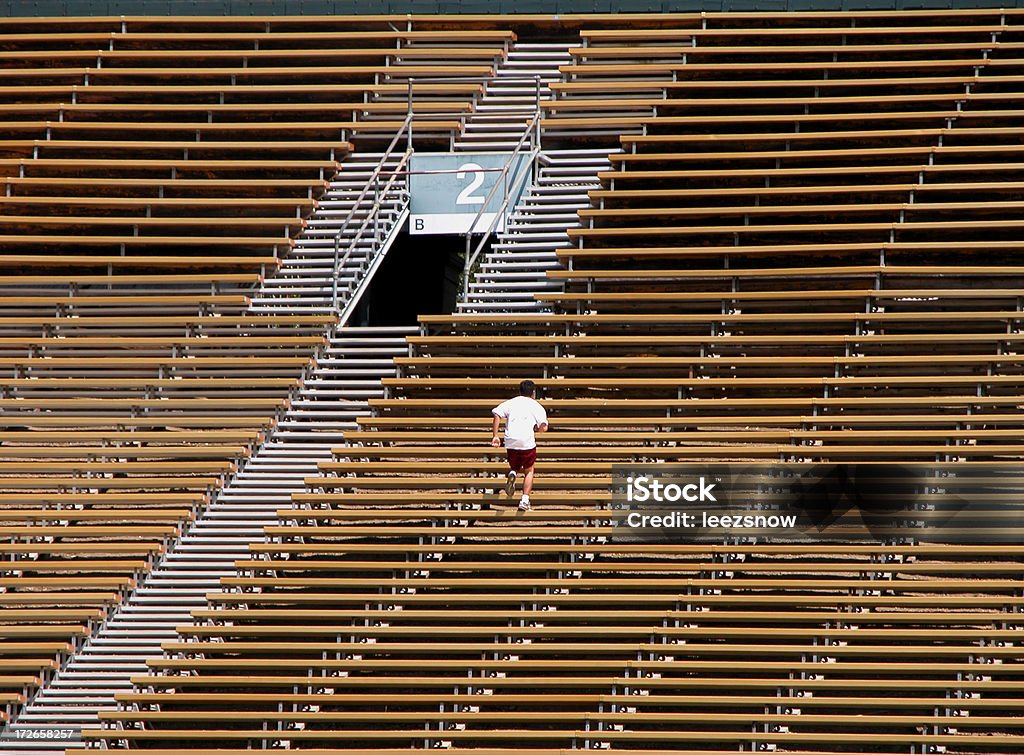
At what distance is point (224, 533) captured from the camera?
40.9ft

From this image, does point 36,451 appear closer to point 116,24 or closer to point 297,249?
point 297,249

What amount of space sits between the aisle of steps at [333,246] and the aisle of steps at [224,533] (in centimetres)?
48

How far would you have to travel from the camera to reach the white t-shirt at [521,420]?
37.4 feet

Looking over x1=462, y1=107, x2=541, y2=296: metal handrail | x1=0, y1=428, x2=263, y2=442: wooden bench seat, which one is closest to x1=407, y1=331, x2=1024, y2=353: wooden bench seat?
x1=462, y1=107, x2=541, y2=296: metal handrail

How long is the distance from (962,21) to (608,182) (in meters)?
3.67

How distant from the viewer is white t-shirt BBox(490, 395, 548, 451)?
37.4 feet

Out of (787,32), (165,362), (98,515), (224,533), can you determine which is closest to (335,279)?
(165,362)

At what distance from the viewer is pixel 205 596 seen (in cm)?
1189

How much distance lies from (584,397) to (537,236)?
2.15 metres

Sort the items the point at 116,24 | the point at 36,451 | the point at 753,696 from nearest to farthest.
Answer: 1. the point at 753,696
2. the point at 36,451
3. the point at 116,24

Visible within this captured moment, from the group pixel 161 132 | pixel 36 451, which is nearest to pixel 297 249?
pixel 161 132

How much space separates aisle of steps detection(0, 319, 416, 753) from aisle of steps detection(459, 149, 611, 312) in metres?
0.79

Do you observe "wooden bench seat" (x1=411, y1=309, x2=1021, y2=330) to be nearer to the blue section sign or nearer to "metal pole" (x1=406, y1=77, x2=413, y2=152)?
the blue section sign

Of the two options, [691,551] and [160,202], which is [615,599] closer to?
[691,551]
